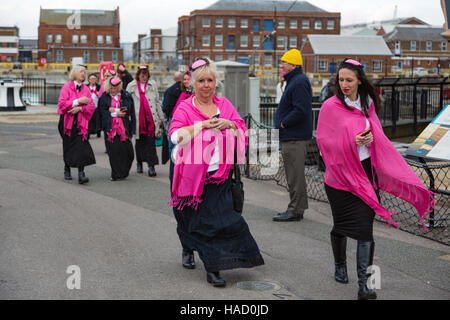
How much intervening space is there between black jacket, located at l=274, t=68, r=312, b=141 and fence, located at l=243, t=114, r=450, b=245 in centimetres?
135

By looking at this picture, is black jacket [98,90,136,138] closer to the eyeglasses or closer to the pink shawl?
the pink shawl

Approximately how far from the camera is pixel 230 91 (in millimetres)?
14297

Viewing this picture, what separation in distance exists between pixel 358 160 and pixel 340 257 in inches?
36.9

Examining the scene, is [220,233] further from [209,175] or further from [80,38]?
[80,38]

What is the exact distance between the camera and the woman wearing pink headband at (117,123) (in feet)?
38.2

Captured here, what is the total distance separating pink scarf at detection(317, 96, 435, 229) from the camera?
5543 mm

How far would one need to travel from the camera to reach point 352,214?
18.4 ft

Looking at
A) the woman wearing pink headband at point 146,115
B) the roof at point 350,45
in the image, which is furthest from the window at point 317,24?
the woman wearing pink headband at point 146,115

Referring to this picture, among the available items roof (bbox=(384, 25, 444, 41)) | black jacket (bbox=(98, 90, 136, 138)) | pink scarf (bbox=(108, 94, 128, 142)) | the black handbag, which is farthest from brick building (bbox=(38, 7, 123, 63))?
the black handbag

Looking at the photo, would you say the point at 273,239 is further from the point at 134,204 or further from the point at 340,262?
the point at 134,204

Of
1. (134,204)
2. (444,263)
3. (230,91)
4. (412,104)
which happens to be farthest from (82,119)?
(412,104)

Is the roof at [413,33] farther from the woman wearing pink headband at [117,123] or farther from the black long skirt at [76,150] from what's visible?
Result: the black long skirt at [76,150]

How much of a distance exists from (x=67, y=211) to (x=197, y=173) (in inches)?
151
